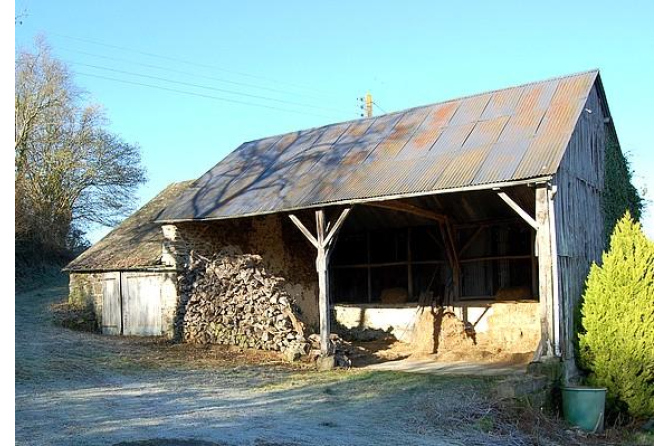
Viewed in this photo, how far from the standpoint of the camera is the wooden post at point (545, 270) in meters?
11.0

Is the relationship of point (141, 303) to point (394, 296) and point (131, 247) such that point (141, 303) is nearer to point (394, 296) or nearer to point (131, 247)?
point (131, 247)

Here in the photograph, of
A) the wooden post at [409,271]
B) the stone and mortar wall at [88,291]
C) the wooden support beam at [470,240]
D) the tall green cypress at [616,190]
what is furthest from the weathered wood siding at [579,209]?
the stone and mortar wall at [88,291]

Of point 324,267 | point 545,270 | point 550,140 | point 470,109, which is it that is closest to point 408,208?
point 324,267

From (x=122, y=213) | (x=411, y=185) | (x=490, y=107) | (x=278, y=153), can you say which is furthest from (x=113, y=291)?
(x=122, y=213)

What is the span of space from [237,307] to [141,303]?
11.8ft

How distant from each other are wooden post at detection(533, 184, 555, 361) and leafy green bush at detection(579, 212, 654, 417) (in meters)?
1.11

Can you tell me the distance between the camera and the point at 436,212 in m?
16.6

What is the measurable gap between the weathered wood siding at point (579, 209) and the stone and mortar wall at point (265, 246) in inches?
290

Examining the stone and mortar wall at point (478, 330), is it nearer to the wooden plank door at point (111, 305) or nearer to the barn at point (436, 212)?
the barn at point (436, 212)

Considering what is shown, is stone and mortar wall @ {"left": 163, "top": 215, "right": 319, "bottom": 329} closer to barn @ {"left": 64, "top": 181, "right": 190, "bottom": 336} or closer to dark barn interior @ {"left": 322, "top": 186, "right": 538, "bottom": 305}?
barn @ {"left": 64, "top": 181, "right": 190, "bottom": 336}

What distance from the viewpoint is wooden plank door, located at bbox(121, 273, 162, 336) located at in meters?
17.2

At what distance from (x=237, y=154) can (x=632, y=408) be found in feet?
39.3

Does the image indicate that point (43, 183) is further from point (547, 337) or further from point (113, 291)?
point (547, 337)

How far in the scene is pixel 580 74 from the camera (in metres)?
13.9
